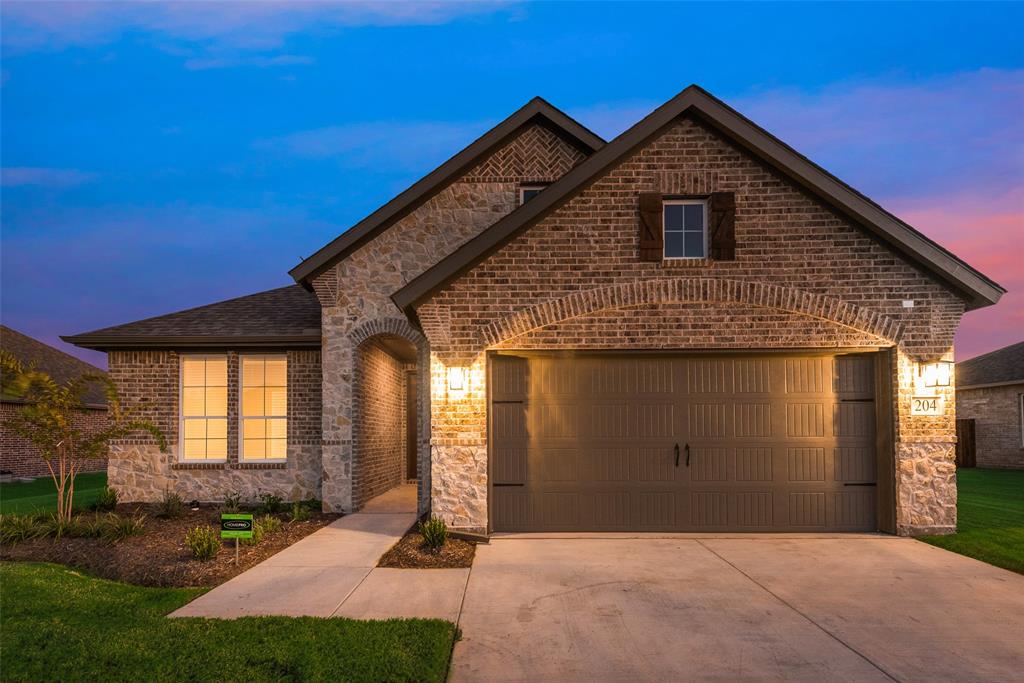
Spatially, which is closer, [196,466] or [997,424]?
[196,466]

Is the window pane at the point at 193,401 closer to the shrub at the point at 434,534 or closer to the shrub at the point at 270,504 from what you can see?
the shrub at the point at 270,504

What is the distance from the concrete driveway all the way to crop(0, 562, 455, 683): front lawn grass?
471 mm

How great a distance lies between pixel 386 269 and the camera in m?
13.2

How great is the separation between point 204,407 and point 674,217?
9941 mm

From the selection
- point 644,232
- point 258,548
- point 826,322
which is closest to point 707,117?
point 644,232

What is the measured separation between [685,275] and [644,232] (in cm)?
87

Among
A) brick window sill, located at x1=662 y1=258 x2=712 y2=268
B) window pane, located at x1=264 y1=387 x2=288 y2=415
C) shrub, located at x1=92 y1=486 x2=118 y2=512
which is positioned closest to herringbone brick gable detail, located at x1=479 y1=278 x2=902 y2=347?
brick window sill, located at x1=662 y1=258 x2=712 y2=268

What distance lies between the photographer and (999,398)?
25.7 meters

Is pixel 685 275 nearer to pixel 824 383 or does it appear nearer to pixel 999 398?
pixel 824 383

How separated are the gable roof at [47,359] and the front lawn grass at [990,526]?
1109 inches

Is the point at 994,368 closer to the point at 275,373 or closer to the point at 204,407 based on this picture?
the point at 275,373

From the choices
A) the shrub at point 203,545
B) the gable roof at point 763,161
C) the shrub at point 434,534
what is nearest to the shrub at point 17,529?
the shrub at point 203,545

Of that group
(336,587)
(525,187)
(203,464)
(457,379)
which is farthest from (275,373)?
(336,587)

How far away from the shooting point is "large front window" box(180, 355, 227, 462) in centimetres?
1410
